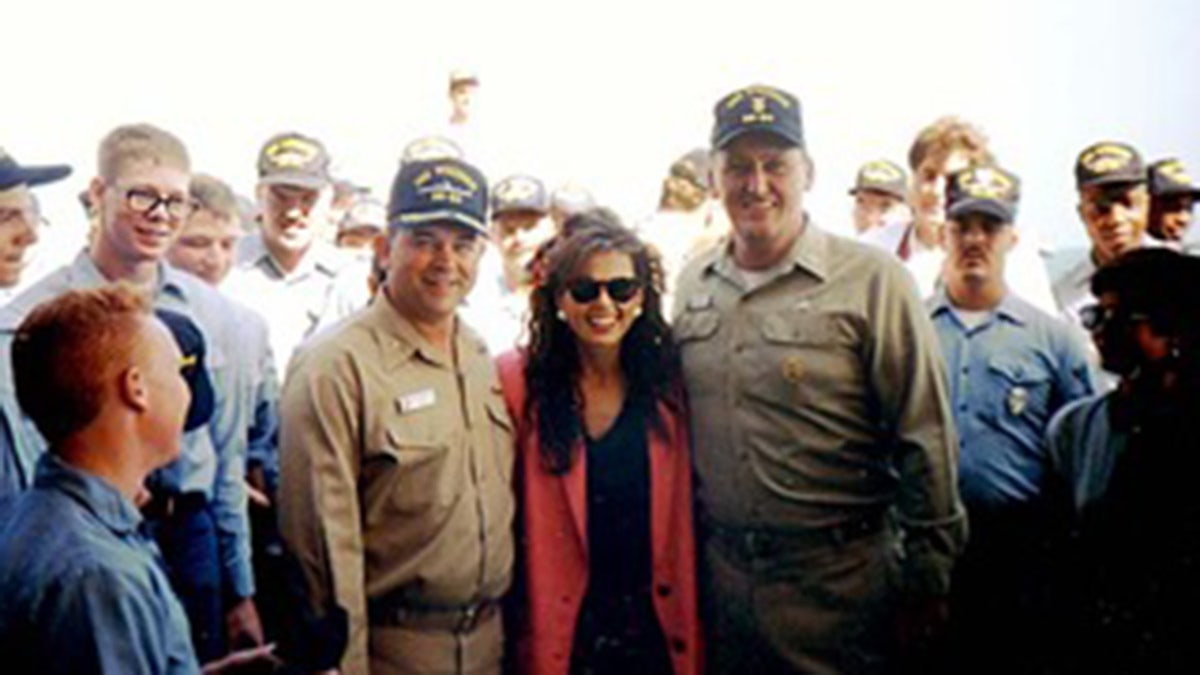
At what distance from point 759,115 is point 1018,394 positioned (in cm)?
152

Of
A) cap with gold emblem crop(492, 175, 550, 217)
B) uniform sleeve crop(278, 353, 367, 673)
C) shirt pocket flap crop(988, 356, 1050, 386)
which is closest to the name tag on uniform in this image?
uniform sleeve crop(278, 353, 367, 673)

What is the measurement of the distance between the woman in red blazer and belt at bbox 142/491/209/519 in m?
1.11

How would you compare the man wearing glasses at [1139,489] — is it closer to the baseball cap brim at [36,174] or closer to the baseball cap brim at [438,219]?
the baseball cap brim at [438,219]

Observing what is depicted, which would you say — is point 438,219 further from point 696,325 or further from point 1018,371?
point 1018,371

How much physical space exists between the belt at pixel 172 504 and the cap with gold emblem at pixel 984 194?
3111mm

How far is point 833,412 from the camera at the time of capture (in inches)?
137

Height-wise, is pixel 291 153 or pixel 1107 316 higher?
pixel 291 153

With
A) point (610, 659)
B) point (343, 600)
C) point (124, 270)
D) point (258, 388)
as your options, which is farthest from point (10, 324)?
point (610, 659)

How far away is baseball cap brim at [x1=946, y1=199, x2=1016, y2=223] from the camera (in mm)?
4332

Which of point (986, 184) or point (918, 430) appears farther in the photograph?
point (986, 184)

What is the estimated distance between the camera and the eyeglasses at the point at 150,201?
357 cm

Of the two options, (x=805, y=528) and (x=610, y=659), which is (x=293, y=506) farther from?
(x=805, y=528)

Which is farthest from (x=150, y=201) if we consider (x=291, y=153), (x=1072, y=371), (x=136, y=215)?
(x=1072, y=371)

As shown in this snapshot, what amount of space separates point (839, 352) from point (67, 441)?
2.31m
